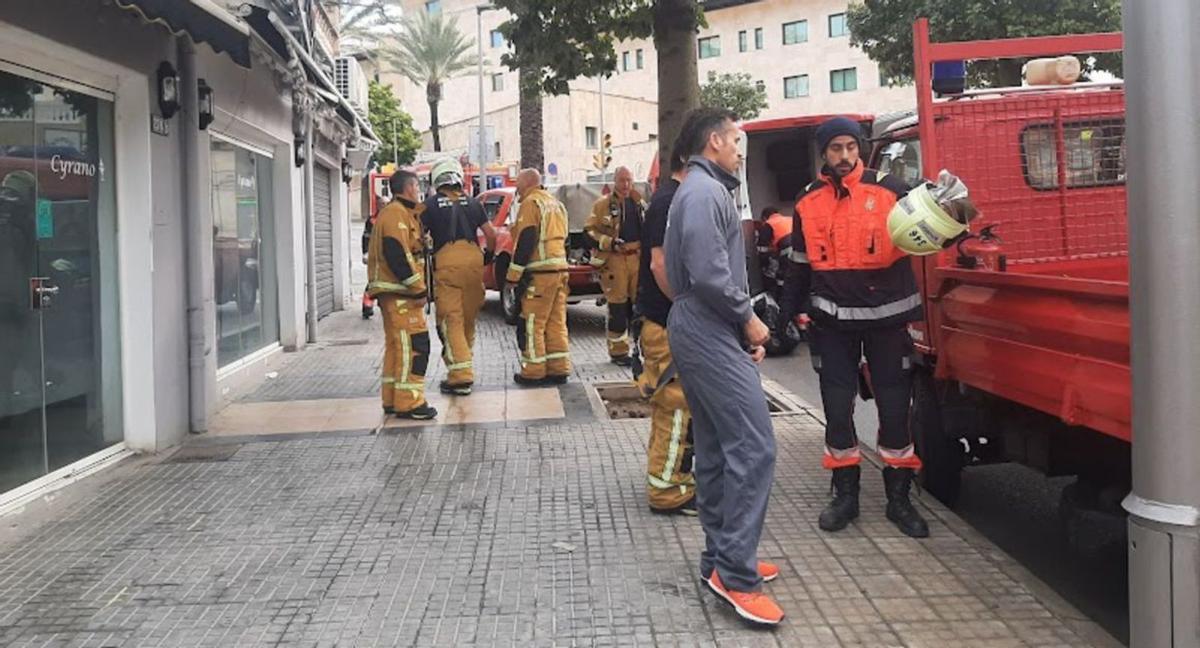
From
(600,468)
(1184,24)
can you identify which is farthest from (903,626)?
(600,468)

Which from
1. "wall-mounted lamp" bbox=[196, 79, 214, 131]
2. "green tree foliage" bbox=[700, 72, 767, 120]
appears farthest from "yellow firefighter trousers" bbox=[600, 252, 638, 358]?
"green tree foliage" bbox=[700, 72, 767, 120]

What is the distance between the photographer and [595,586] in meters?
4.11

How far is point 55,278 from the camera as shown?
5.69 metres

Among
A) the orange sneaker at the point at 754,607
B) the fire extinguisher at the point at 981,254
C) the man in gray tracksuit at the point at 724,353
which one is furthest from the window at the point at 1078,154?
the orange sneaker at the point at 754,607

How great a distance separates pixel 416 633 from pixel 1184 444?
257cm

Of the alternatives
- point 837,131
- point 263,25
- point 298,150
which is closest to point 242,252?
point 298,150

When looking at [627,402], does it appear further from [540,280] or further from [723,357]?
[723,357]

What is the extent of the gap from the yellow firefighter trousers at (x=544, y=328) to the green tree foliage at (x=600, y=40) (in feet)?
4.87

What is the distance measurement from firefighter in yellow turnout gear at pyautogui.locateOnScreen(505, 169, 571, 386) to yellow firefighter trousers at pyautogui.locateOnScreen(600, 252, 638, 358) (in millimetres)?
776

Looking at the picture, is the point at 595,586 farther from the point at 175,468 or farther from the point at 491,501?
the point at 175,468

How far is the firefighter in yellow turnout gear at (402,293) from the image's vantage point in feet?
23.8

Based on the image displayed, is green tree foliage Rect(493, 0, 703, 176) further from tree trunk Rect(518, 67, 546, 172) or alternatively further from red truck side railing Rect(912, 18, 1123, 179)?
tree trunk Rect(518, 67, 546, 172)

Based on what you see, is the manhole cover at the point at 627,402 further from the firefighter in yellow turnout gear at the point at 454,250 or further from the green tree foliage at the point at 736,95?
the green tree foliage at the point at 736,95

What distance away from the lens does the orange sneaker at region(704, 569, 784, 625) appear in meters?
3.64
